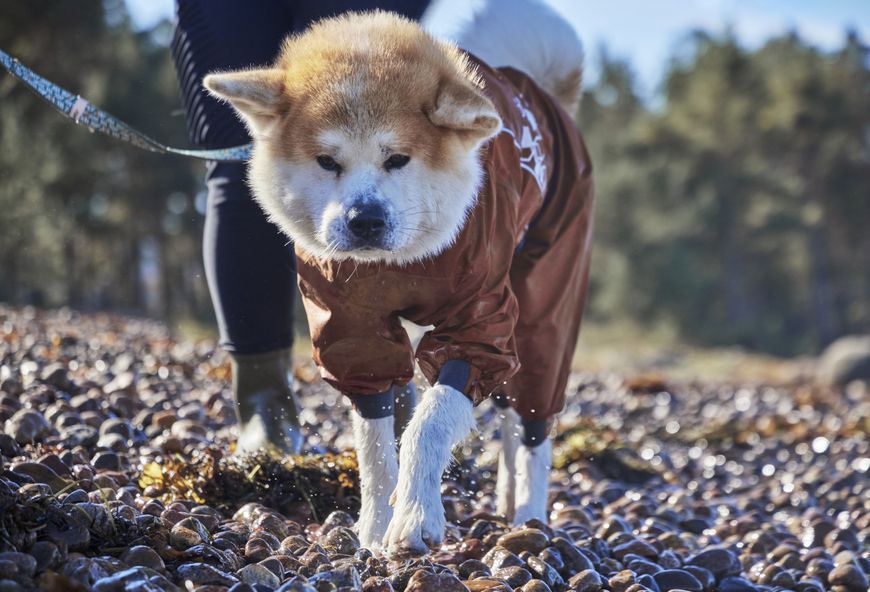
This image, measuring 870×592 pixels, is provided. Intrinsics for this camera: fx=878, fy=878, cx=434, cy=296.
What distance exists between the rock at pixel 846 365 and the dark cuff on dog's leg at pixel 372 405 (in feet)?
43.3

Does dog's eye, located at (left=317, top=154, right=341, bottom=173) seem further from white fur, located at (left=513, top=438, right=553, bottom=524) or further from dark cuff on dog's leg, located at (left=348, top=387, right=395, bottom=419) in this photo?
white fur, located at (left=513, top=438, right=553, bottom=524)

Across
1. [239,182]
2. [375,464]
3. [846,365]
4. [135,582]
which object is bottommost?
[135,582]

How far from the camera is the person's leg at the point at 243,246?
3.54m

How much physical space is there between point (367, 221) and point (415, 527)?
0.92 meters

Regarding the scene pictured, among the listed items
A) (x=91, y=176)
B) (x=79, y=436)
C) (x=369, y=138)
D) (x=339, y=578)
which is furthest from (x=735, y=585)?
(x=91, y=176)

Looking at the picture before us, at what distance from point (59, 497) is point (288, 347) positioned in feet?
4.63

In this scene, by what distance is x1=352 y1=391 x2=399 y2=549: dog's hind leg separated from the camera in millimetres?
2828

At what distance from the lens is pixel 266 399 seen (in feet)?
11.9

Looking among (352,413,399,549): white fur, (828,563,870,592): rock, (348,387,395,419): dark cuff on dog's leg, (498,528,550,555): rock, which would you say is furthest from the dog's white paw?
(828,563,870,592): rock

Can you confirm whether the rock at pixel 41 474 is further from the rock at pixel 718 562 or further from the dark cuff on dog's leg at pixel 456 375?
the rock at pixel 718 562

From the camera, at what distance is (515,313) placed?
284cm

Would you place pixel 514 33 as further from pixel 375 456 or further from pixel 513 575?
pixel 513 575

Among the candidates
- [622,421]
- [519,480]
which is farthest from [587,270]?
[622,421]

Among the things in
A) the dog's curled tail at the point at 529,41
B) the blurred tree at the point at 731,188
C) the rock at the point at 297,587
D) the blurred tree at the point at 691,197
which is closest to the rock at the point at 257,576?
the rock at the point at 297,587
